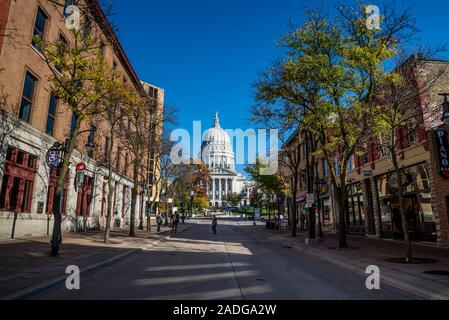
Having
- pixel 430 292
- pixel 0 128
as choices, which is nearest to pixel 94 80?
pixel 0 128

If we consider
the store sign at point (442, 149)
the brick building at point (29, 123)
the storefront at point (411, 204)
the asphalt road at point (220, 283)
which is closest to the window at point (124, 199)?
the brick building at point (29, 123)

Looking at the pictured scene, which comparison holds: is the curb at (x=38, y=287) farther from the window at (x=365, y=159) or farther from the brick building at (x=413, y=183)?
the window at (x=365, y=159)

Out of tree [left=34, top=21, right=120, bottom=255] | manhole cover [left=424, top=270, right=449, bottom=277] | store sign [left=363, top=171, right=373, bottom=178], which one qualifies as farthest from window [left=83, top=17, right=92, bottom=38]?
store sign [left=363, top=171, right=373, bottom=178]

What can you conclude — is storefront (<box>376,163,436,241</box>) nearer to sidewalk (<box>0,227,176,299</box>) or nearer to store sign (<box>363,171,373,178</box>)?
store sign (<box>363,171,373,178</box>)

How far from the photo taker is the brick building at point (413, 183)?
1852 cm

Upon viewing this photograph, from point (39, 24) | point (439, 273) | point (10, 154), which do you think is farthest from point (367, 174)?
point (39, 24)

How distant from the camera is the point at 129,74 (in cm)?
4197

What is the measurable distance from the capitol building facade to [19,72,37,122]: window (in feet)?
478

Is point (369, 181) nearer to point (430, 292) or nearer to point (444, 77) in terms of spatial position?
point (444, 77)

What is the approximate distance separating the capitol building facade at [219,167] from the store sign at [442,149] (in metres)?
148

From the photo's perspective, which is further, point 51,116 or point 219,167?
point 219,167

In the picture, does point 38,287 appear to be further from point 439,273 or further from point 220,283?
point 439,273

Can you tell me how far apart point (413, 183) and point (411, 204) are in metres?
1.53

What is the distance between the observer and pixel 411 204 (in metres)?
22.1
